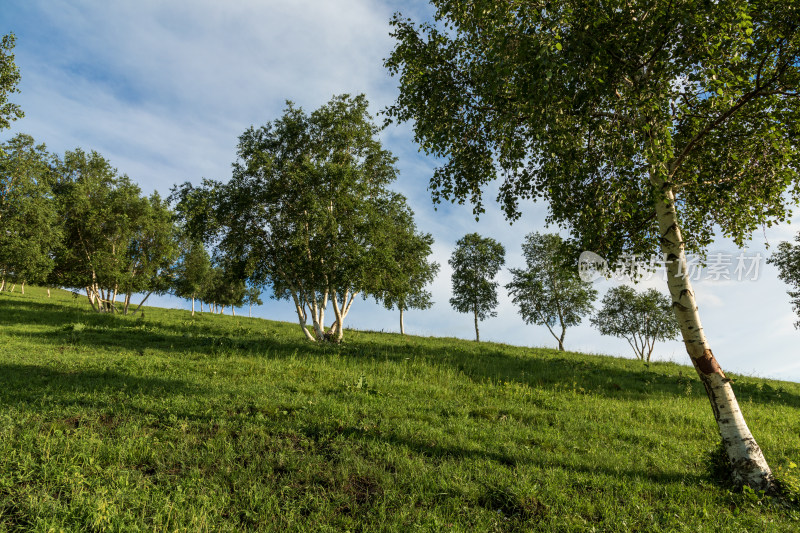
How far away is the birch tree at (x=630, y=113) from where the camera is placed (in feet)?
24.3

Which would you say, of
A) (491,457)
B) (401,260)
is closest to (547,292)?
(401,260)

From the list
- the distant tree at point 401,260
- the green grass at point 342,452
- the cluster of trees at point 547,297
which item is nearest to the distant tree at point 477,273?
the cluster of trees at point 547,297

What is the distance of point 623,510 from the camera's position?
6020 millimetres

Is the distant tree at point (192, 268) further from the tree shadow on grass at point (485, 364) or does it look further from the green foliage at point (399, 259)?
the green foliage at point (399, 259)

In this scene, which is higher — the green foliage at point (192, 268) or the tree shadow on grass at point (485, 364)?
the green foliage at point (192, 268)

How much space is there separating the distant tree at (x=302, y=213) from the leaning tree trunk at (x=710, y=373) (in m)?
13.8

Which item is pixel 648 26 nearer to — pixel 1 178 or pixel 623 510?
pixel 623 510

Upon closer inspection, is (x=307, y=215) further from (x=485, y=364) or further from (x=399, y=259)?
(x=485, y=364)

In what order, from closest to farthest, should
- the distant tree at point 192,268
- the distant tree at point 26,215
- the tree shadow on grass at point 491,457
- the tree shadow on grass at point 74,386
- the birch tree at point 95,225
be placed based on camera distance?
1. the tree shadow on grass at point 491,457
2. the tree shadow on grass at point 74,386
3. the distant tree at point 26,215
4. the birch tree at point 95,225
5. the distant tree at point 192,268

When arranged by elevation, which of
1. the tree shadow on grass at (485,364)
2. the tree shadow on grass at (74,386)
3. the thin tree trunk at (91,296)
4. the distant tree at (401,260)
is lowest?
the tree shadow on grass at (74,386)

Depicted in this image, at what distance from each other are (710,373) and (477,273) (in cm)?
4016

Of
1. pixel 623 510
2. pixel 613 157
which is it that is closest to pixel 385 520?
pixel 623 510

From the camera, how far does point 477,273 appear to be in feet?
157

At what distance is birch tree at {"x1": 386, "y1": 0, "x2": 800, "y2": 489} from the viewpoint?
7410 mm
